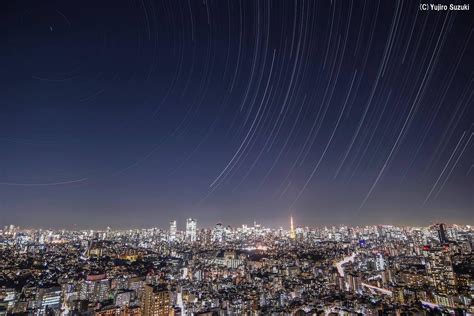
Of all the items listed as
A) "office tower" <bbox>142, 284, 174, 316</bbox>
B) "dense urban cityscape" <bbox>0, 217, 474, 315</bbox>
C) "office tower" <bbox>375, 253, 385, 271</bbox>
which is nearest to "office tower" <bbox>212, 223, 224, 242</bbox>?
"dense urban cityscape" <bbox>0, 217, 474, 315</bbox>

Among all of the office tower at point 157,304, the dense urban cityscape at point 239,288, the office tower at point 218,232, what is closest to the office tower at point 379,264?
the dense urban cityscape at point 239,288

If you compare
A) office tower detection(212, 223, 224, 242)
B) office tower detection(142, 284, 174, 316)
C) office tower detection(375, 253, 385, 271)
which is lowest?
office tower detection(142, 284, 174, 316)

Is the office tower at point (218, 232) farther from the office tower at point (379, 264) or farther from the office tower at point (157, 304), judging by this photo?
the office tower at point (157, 304)

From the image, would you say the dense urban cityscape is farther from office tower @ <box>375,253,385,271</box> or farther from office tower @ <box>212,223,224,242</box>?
office tower @ <box>212,223,224,242</box>

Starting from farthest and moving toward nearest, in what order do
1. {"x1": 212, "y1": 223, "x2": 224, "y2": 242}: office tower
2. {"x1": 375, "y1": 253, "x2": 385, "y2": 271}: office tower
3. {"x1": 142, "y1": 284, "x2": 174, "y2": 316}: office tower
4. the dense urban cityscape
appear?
{"x1": 212, "y1": 223, "x2": 224, "y2": 242}: office tower → {"x1": 375, "y1": 253, "x2": 385, "y2": 271}: office tower → {"x1": 142, "y1": 284, "x2": 174, "y2": 316}: office tower → the dense urban cityscape

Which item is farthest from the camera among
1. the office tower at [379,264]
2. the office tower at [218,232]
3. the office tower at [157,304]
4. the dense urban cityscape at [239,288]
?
the office tower at [218,232]

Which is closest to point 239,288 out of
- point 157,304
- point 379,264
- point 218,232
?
point 157,304

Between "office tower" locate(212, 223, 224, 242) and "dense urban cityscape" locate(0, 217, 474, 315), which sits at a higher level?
"office tower" locate(212, 223, 224, 242)

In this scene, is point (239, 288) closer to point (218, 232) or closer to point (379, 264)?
point (379, 264)

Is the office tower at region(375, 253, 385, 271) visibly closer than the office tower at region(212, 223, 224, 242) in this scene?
Yes

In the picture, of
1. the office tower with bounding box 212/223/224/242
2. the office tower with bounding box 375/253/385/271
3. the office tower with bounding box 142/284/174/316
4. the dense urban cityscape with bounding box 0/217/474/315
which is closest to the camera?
the dense urban cityscape with bounding box 0/217/474/315
